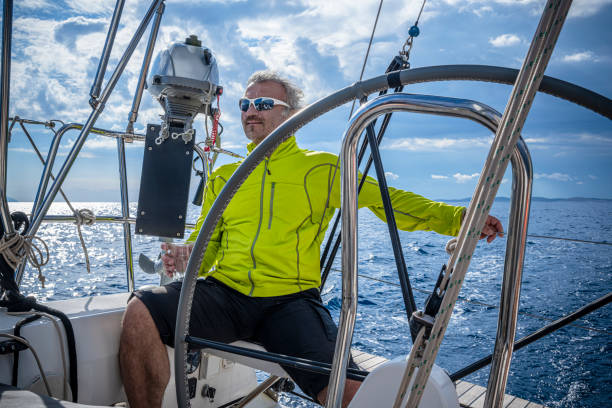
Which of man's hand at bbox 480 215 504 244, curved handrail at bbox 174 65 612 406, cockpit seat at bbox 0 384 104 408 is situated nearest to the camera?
curved handrail at bbox 174 65 612 406

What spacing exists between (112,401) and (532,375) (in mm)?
4169

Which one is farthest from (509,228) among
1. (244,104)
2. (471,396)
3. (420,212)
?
(471,396)

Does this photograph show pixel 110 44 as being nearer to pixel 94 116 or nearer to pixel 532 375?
pixel 94 116

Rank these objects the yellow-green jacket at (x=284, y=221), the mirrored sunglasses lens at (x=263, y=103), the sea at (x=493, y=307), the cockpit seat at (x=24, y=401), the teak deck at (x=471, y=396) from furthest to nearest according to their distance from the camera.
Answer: the sea at (x=493, y=307), the teak deck at (x=471, y=396), the mirrored sunglasses lens at (x=263, y=103), the yellow-green jacket at (x=284, y=221), the cockpit seat at (x=24, y=401)

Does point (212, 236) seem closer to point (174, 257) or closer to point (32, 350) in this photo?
point (174, 257)

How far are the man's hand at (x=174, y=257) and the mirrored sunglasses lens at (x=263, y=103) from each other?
0.58 metres

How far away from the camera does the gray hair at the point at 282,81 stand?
1.64 m

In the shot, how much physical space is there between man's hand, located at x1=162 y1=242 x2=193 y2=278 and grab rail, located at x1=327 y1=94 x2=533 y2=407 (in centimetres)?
78

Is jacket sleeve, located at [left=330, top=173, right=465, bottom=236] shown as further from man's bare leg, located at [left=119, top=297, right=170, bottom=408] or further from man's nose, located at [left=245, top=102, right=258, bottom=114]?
man's bare leg, located at [left=119, top=297, right=170, bottom=408]

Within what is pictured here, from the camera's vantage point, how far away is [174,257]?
130 cm

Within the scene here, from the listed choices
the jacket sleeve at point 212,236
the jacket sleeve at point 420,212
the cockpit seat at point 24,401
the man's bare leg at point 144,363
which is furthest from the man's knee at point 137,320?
the jacket sleeve at point 420,212

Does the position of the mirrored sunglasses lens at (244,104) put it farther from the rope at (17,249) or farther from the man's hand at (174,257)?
the rope at (17,249)

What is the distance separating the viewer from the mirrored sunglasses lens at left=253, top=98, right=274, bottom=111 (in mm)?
1581

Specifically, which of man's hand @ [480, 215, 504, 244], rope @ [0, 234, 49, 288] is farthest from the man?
rope @ [0, 234, 49, 288]
